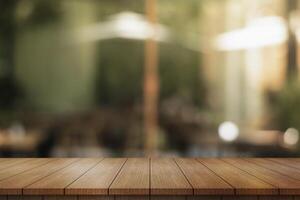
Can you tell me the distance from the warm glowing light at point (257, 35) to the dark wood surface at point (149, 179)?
1.45 meters

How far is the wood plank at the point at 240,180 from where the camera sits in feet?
9.29

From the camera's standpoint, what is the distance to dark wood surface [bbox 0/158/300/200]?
2.83 m

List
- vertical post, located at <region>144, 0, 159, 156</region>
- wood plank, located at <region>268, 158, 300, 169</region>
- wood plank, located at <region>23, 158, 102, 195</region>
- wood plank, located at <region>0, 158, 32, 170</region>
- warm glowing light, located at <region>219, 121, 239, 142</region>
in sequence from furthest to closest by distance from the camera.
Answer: warm glowing light, located at <region>219, 121, 239, 142</region>
vertical post, located at <region>144, 0, 159, 156</region>
wood plank, located at <region>268, 158, 300, 169</region>
wood plank, located at <region>0, 158, 32, 170</region>
wood plank, located at <region>23, 158, 102, 195</region>

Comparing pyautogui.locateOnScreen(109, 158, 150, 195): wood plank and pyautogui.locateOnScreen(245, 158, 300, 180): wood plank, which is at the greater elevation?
pyautogui.locateOnScreen(109, 158, 150, 195): wood plank

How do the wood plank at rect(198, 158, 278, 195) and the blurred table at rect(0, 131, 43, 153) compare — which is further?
the blurred table at rect(0, 131, 43, 153)

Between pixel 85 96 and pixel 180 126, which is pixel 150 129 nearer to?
pixel 180 126

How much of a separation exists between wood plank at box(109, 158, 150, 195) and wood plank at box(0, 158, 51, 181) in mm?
690

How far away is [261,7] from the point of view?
530 cm

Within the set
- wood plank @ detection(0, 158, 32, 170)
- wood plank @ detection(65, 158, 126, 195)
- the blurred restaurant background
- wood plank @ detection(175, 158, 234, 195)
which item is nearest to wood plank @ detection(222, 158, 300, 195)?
wood plank @ detection(175, 158, 234, 195)

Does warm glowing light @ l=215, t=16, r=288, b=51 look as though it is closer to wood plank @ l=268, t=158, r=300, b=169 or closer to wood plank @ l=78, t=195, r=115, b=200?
wood plank @ l=268, t=158, r=300, b=169

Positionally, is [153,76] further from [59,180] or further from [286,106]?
[59,180]

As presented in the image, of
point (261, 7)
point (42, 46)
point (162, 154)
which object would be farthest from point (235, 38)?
point (42, 46)

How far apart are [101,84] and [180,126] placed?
915 mm

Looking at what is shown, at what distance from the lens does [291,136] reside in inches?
210
